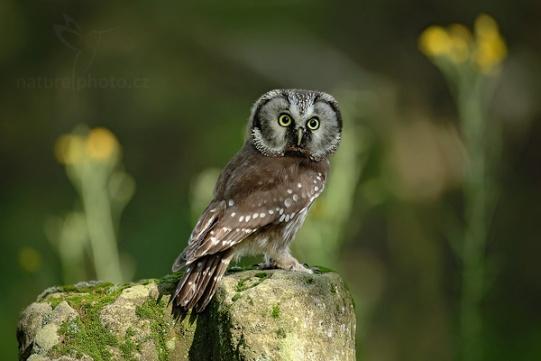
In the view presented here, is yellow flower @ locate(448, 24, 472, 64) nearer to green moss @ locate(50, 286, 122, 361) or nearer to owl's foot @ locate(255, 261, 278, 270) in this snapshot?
owl's foot @ locate(255, 261, 278, 270)

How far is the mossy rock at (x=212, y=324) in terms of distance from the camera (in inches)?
148

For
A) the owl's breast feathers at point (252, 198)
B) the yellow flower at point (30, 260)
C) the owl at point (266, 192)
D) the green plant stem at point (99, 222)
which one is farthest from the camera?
the green plant stem at point (99, 222)

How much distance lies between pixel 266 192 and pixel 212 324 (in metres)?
0.82

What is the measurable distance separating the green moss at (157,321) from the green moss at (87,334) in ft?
0.41

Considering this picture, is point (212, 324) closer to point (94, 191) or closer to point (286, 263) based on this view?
point (286, 263)

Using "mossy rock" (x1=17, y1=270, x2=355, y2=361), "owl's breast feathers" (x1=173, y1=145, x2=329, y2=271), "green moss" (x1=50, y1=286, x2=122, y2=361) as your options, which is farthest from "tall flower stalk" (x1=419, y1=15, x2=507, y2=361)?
"green moss" (x1=50, y1=286, x2=122, y2=361)

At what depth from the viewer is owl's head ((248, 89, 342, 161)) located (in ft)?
15.7

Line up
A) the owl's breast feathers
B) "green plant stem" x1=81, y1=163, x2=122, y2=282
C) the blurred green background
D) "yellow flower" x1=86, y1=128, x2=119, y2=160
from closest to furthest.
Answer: the owl's breast feathers < "yellow flower" x1=86, y1=128, x2=119, y2=160 < "green plant stem" x1=81, y1=163, x2=122, y2=282 < the blurred green background

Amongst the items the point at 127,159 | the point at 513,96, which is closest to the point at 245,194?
the point at 513,96

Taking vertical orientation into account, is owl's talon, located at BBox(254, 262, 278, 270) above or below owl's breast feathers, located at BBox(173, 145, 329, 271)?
below

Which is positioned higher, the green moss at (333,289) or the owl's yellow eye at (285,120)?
the owl's yellow eye at (285,120)

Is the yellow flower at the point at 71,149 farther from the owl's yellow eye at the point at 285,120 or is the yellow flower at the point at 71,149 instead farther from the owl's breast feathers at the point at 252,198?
the owl's yellow eye at the point at 285,120

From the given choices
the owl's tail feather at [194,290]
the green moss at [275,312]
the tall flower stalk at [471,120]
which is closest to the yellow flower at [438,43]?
the tall flower stalk at [471,120]

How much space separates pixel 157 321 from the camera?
13.0ft
